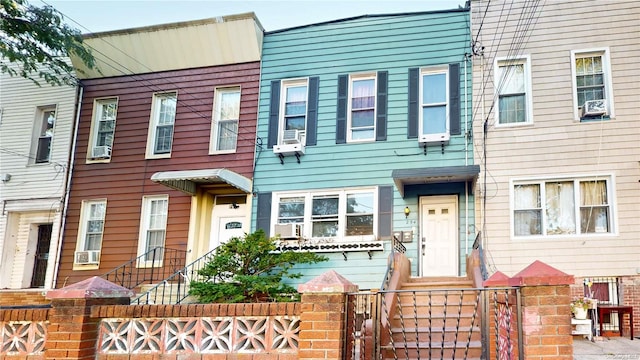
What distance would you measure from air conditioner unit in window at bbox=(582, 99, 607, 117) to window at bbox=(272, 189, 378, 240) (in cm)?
466

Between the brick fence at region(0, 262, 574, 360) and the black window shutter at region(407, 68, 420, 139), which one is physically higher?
the black window shutter at region(407, 68, 420, 139)

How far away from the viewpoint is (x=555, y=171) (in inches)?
439

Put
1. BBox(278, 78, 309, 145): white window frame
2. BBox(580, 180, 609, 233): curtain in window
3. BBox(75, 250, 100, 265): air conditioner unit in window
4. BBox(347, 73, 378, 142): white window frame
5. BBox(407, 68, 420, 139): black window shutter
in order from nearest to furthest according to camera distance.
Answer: BBox(580, 180, 609, 233): curtain in window → BBox(407, 68, 420, 139): black window shutter → BBox(347, 73, 378, 142): white window frame → BBox(278, 78, 309, 145): white window frame → BBox(75, 250, 100, 265): air conditioner unit in window

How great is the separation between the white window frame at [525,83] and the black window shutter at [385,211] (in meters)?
2.76

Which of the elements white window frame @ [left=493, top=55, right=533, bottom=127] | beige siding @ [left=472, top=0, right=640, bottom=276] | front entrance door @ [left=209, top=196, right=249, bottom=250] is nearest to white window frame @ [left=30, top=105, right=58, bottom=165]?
front entrance door @ [left=209, top=196, right=249, bottom=250]

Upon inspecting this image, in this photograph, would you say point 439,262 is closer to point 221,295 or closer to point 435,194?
point 435,194

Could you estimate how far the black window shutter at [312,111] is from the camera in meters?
13.0

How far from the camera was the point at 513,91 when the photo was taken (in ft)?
39.1

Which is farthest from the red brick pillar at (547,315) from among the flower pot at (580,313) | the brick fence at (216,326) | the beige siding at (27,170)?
the beige siding at (27,170)

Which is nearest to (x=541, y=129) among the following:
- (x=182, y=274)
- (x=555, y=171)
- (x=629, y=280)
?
(x=555, y=171)

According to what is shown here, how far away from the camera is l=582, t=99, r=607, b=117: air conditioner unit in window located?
1103 centimetres

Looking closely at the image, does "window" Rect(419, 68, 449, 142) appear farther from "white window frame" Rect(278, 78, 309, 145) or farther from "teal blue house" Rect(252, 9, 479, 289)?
"white window frame" Rect(278, 78, 309, 145)

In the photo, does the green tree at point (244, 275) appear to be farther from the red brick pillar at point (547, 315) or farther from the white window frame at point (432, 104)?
the red brick pillar at point (547, 315)

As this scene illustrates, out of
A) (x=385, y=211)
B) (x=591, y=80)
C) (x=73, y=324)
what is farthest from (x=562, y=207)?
(x=73, y=324)
